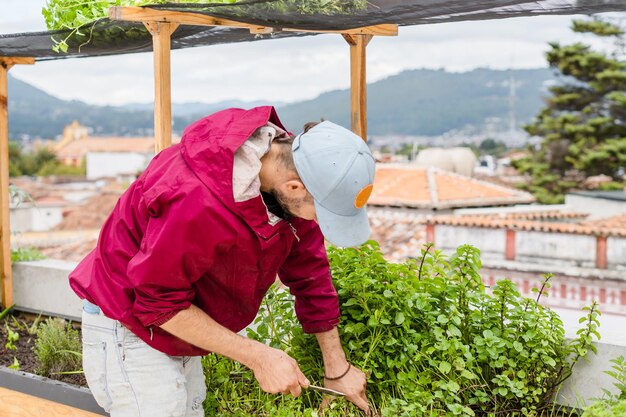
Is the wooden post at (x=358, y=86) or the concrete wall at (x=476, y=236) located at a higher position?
the wooden post at (x=358, y=86)

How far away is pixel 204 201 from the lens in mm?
1742

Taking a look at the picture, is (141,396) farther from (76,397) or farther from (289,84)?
(289,84)

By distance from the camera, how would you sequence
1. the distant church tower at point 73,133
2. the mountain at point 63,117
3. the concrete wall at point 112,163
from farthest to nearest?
the distant church tower at point 73,133, the mountain at point 63,117, the concrete wall at point 112,163

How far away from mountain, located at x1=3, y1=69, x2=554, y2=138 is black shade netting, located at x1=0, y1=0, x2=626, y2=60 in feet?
204

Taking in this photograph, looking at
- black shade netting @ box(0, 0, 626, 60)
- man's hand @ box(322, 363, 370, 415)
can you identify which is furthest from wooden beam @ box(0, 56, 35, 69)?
man's hand @ box(322, 363, 370, 415)

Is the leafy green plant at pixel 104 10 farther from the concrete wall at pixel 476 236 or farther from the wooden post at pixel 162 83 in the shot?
the concrete wall at pixel 476 236

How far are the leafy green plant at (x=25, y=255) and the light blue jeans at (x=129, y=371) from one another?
2.64m

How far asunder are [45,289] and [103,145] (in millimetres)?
66655

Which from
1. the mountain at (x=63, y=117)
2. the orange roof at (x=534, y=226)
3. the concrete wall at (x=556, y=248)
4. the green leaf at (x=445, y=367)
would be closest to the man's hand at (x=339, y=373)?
the green leaf at (x=445, y=367)

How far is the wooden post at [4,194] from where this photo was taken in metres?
4.12

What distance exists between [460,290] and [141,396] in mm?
1084

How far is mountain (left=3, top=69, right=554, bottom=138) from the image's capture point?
227 ft

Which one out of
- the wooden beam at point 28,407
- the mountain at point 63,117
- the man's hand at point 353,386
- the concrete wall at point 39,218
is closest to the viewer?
the man's hand at point 353,386

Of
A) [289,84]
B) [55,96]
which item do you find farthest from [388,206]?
[55,96]
